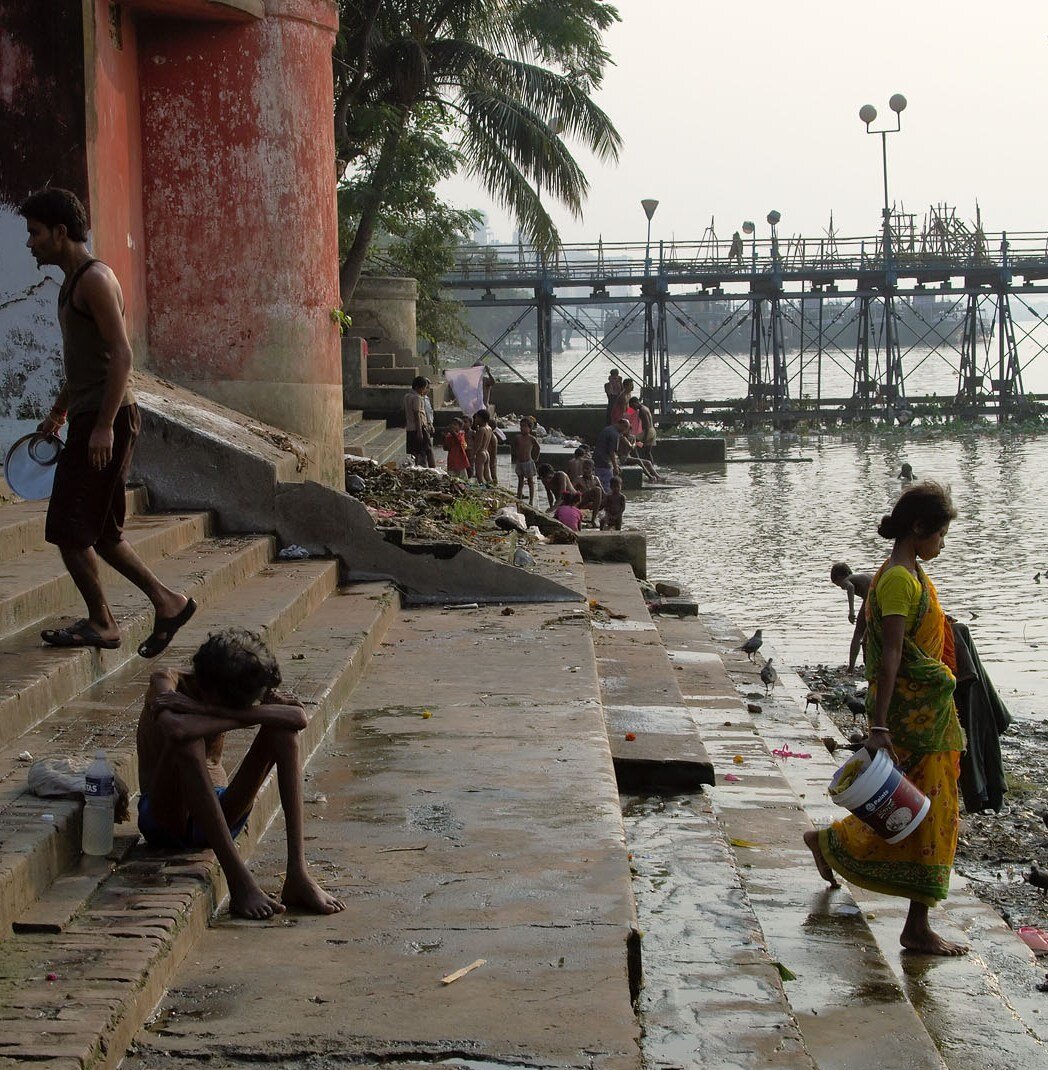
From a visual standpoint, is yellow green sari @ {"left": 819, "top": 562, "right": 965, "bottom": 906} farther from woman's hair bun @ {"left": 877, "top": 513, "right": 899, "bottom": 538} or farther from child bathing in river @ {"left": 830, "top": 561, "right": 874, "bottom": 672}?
child bathing in river @ {"left": 830, "top": 561, "right": 874, "bottom": 672}

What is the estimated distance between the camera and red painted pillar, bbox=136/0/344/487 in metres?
8.81

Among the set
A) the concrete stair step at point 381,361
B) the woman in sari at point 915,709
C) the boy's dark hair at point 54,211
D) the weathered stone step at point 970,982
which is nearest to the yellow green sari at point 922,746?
the woman in sari at point 915,709

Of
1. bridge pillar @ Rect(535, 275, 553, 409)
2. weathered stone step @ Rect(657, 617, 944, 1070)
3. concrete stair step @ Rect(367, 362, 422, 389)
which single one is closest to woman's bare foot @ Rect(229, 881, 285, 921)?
weathered stone step @ Rect(657, 617, 944, 1070)

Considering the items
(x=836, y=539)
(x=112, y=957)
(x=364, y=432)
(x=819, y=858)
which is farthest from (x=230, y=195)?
(x=836, y=539)

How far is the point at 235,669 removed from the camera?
3496 mm

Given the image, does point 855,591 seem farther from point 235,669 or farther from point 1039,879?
point 235,669

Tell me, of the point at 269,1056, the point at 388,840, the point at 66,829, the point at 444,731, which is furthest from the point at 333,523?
the point at 269,1056

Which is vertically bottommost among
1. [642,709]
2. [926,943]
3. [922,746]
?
[926,943]

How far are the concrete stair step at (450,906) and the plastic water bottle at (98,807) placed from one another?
36 cm

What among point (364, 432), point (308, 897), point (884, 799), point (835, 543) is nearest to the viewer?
point (308, 897)

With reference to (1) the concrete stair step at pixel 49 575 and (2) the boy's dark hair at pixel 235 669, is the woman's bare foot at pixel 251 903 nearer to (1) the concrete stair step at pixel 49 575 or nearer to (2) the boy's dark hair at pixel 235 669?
(2) the boy's dark hair at pixel 235 669

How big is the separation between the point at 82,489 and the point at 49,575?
2.98 feet

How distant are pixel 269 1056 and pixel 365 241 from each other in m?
18.4

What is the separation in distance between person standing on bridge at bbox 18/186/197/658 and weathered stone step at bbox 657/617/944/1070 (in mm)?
2124
